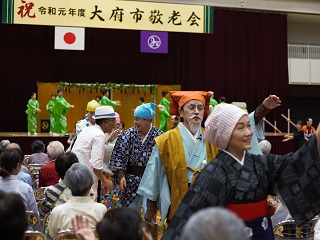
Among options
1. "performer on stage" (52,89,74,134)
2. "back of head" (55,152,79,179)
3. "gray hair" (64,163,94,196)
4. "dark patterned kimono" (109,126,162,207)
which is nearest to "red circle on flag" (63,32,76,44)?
"performer on stage" (52,89,74,134)

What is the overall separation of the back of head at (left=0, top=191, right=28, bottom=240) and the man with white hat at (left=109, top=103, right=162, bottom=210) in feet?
9.86

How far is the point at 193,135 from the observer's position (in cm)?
358

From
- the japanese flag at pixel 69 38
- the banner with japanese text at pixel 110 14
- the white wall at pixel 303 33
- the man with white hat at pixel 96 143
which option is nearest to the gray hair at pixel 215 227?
the man with white hat at pixel 96 143

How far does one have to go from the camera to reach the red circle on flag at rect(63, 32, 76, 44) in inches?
570

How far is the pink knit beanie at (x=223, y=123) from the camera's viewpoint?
2.48 meters

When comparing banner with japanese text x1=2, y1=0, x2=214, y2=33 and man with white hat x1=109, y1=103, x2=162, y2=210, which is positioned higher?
banner with japanese text x1=2, y1=0, x2=214, y2=33

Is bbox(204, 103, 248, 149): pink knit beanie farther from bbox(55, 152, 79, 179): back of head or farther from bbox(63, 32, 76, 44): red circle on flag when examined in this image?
bbox(63, 32, 76, 44): red circle on flag

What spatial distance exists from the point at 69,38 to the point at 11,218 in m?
13.3

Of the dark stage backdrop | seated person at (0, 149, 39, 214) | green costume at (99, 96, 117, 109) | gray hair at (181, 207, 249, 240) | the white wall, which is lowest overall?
seated person at (0, 149, 39, 214)

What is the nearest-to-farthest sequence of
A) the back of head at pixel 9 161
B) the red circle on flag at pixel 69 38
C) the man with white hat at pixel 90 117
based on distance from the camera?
1. the back of head at pixel 9 161
2. the man with white hat at pixel 90 117
3. the red circle on flag at pixel 69 38

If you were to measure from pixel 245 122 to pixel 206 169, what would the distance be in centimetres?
29

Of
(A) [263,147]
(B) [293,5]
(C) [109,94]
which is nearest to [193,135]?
(A) [263,147]

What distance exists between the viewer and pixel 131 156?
4688 millimetres

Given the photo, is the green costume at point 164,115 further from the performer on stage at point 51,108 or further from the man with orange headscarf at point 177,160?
the man with orange headscarf at point 177,160
